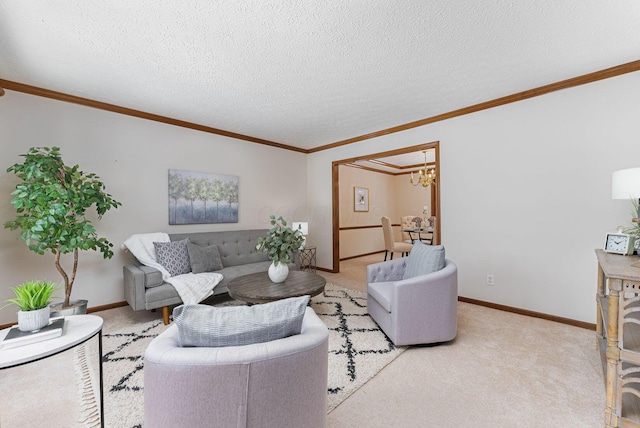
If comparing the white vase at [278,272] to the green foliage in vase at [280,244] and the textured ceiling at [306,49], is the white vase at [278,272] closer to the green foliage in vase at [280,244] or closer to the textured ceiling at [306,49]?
the green foliage in vase at [280,244]

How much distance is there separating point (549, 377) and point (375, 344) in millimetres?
1196

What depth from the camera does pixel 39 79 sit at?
104 inches

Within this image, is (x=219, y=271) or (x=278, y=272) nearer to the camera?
(x=278, y=272)

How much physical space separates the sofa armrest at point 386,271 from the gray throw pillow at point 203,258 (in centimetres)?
192

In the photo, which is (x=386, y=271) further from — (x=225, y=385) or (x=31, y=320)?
(x=31, y=320)

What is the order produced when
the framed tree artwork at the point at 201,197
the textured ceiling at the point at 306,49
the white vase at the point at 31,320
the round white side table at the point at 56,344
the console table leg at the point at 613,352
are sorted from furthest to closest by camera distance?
the framed tree artwork at the point at 201,197, the textured ceiling at the point at 306,49, the console table leg at the point at 613,352, the white vase at the point at 31,320, the round white side table at the point at 56,344

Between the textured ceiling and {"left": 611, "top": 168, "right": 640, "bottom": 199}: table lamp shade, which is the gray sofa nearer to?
the textured ceiling

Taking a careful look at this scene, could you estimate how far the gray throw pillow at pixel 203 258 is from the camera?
324cm

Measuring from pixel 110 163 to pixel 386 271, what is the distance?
3454 millimetres

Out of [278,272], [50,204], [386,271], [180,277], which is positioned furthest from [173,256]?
[386,271]

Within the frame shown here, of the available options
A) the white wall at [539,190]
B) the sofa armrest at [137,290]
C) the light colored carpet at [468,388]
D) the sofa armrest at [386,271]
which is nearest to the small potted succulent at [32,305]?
the light colored carpet at [468,388]

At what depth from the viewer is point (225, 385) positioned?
0.84 metres

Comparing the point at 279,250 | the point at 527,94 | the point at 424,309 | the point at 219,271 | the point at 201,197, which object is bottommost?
the point at 424,309

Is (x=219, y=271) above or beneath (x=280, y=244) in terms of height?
beneath
